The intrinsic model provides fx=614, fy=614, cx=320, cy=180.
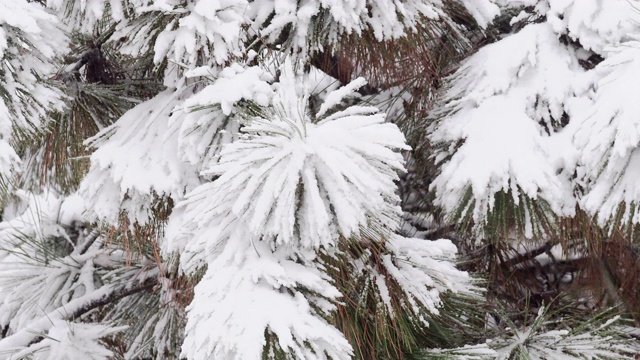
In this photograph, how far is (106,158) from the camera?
2.73 ft

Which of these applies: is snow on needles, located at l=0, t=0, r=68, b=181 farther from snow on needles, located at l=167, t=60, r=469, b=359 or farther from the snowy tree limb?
the snowy tree limb

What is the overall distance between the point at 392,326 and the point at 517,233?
258mm

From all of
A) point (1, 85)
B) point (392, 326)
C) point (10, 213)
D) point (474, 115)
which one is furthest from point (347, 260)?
point (10, 213)

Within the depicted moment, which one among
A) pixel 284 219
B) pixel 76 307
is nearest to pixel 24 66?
pixel 284 219

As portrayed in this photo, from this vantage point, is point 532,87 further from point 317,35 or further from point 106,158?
point 106,158

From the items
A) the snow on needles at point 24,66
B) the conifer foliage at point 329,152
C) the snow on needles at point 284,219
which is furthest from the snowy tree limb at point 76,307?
the snow on needles at point 284,219

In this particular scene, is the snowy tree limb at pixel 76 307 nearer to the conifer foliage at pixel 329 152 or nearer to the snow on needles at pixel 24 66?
the conifer foliage at pixel 329 152

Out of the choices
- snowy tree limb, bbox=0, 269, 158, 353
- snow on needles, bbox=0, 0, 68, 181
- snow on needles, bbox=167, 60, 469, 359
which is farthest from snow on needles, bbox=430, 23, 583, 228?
snowy tree limb, bbox=0, 269, 158, 353

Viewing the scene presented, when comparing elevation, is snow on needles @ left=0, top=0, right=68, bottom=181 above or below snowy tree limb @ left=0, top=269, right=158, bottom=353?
above

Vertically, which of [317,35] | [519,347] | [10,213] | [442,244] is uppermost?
[317,35]

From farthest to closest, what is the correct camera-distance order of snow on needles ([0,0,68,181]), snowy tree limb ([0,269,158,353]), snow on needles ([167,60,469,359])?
snowy tree limb ([0,269,158,353]), snow on needles ([0,0,68,181]), snow on needles ([167,60,469,359])

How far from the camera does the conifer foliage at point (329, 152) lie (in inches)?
22.5

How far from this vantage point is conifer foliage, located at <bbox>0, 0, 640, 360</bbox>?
571 millimetres

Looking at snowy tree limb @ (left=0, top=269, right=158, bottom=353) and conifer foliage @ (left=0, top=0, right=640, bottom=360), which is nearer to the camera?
conifer foliage @ (left=0, top=0, right=640, bottom=360)
